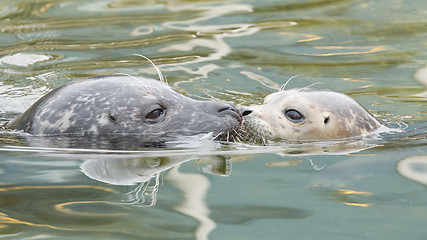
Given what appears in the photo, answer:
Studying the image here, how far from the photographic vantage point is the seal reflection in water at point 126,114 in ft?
16.4

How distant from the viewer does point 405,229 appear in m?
3.17

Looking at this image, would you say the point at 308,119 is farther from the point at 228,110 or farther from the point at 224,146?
the point at 224,146

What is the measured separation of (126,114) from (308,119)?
1400 millimetres

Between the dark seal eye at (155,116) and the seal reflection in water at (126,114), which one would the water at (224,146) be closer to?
the seal reflection in water at (126,114)

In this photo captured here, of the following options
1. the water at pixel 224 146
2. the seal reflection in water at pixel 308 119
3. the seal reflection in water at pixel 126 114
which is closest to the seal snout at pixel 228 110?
the seal reflection in water at pixel 126 114

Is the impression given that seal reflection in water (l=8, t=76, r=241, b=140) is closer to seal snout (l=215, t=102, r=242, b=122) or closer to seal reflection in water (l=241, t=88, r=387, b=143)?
seal snout (l=215, t=102, r=242, b=122)

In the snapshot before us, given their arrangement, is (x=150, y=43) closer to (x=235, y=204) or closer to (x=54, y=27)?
(x=54, y=27)

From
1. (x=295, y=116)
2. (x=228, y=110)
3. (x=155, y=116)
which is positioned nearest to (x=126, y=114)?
(x=155, y=116)

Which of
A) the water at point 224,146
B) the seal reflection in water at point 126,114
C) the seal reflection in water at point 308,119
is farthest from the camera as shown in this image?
the seal reflection in water at point 308,119

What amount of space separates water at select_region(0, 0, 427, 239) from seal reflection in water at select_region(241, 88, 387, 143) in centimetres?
33

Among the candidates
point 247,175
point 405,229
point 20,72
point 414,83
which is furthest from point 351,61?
point 405,229

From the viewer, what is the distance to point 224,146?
470cm

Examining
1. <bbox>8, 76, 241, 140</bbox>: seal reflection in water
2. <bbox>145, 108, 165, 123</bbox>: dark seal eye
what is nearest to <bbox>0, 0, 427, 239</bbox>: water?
<bbox>8, 76, 241, 140</bbox>: seal reflection in water

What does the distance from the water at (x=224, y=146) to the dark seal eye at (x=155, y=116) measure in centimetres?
45
